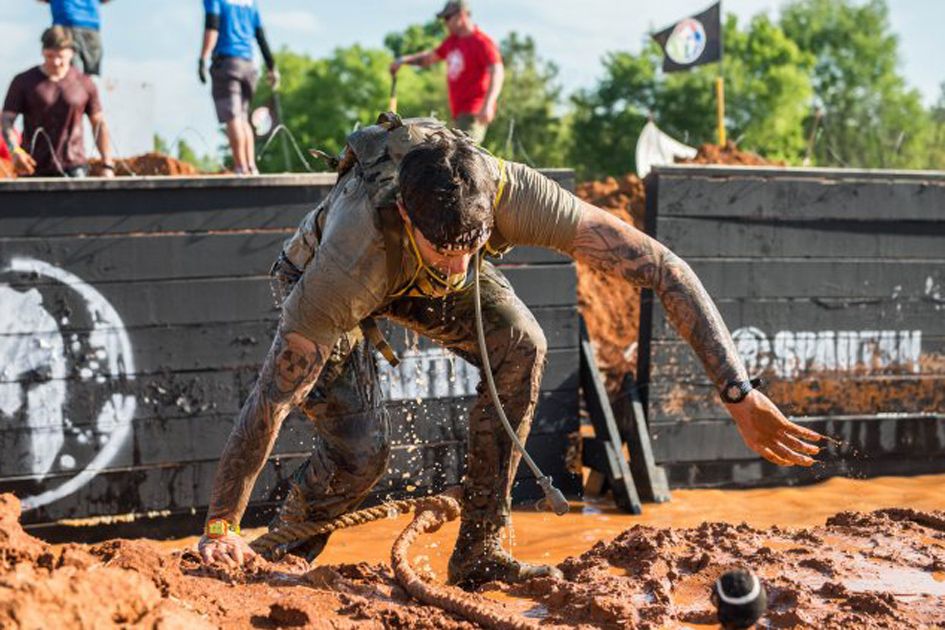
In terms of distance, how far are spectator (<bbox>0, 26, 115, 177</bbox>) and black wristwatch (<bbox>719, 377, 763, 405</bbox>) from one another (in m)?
5.05

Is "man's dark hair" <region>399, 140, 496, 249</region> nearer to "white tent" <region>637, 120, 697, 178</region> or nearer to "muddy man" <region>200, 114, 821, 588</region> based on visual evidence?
"muddy man" <region>200, 114, 821, 588</region>

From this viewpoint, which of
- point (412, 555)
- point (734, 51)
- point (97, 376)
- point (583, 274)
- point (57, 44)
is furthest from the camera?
point (734, 51)

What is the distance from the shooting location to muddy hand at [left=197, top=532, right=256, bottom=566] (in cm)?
329

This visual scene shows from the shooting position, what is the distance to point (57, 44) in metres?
7.00

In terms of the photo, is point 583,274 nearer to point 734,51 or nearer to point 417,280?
point 417,280

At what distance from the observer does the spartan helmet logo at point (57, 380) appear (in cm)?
561

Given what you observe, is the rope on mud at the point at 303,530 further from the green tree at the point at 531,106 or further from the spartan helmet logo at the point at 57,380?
the green tree at the point at 531,106

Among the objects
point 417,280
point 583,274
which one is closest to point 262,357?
point 417,280

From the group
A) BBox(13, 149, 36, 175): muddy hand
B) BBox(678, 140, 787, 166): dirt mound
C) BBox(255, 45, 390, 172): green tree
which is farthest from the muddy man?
BBox(255, 45, 390, 172): green tree

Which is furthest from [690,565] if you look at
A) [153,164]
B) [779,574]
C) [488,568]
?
[153,164]

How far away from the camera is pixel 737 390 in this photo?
3199mm

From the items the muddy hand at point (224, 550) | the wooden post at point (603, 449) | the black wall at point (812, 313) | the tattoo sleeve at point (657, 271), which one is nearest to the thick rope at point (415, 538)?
the muddy hand at point (224, 550)

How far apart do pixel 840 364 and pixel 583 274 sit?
4078 millimetres

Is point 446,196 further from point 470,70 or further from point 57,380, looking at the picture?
point 470,70
